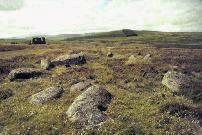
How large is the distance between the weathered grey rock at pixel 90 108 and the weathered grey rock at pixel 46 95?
3.97m

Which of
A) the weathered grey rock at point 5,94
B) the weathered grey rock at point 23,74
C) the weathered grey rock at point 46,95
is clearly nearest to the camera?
the weathered grey rock at point 46,95

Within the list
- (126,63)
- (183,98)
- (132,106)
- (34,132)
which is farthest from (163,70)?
(34,132)

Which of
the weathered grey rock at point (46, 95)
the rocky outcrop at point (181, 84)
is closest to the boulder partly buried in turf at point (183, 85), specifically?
the rocky outcrop at point (181, 84)

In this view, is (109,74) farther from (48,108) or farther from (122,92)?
(48,108)

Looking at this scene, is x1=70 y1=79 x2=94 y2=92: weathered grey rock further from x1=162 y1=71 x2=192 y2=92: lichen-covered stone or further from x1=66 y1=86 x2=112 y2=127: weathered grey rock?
x1=162 y1=71 x2=192 y2=92: lichen-covered stone

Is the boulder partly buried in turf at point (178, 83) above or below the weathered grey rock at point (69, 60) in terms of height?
below

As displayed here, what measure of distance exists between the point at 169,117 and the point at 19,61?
31.2m

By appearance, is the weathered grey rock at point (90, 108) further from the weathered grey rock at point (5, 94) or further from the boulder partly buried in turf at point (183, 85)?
the weathered grey rock at point (5, 94)

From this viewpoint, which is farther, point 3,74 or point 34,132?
point 3,74

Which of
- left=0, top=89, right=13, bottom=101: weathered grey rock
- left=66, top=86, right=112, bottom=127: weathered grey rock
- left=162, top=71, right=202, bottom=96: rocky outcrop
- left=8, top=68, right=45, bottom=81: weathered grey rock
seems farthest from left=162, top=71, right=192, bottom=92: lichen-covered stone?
left=0, top=89, right=13, bottom=101: weathered grey rock

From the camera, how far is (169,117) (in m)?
30.6

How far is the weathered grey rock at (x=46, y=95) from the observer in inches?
1374

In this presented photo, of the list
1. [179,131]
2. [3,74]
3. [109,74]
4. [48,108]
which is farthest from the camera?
[3,74]

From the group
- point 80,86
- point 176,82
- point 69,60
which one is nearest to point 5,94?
point 80,86
